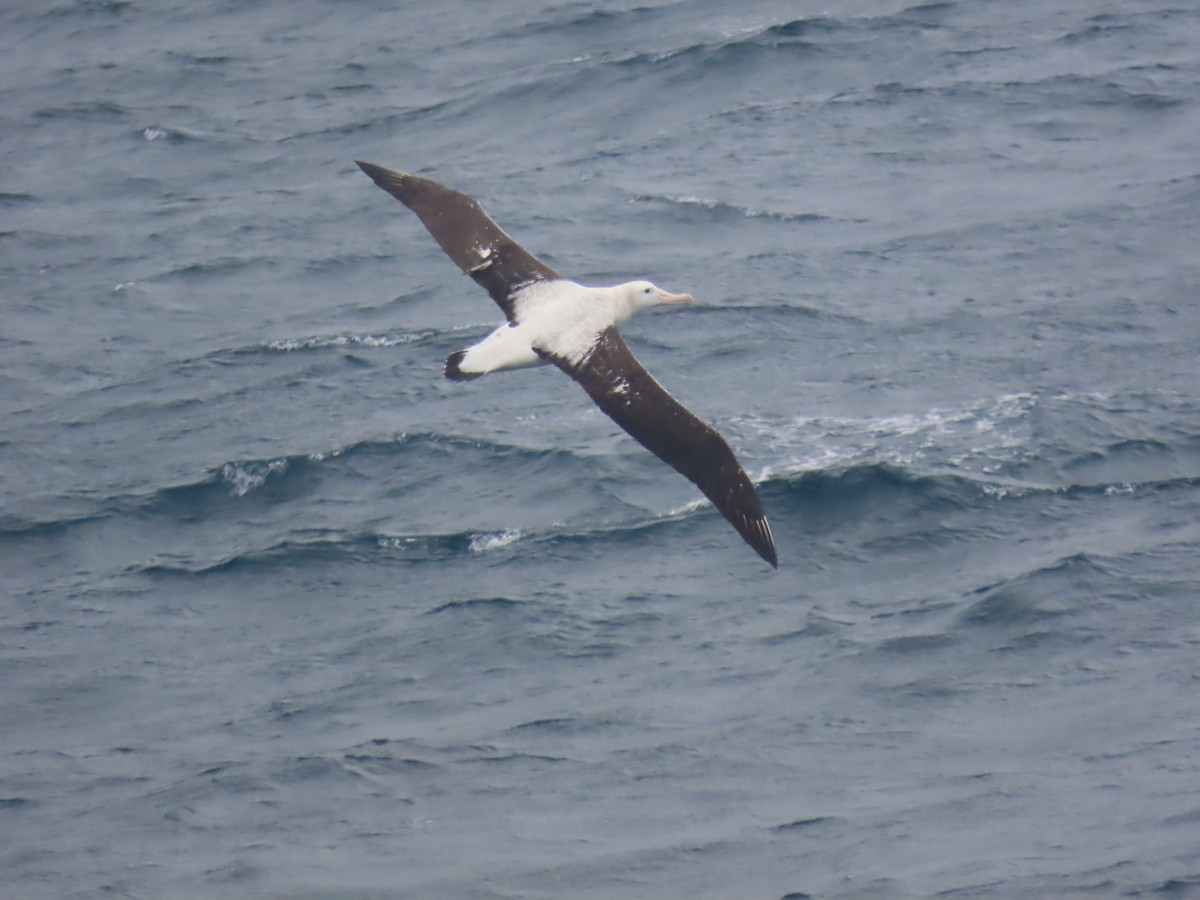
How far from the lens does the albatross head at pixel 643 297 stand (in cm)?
1384

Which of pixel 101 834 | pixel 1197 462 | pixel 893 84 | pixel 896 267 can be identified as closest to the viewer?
pixel 101 834

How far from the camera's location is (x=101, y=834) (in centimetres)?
1504

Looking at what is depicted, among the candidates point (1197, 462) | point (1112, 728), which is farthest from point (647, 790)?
point (1197, 462)

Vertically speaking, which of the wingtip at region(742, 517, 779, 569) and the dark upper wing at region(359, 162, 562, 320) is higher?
the dark upper wing at region(359, 162, 562, 320)

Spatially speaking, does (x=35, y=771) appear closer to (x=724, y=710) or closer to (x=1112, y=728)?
(x=724, y=710)

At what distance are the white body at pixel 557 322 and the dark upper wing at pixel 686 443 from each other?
53cm

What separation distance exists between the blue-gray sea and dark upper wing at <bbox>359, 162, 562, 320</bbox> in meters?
3.64

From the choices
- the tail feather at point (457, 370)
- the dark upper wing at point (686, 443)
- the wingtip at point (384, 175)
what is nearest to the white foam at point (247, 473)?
the wingtip at point (384, 175)

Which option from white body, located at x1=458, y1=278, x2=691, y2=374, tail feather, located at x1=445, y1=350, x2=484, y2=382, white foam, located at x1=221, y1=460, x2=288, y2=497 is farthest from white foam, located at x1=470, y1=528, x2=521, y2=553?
tail feather, located at x1=445, y1=350, x2=484, y2=382

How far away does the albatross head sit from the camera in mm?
13844

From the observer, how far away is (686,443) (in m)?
12.3

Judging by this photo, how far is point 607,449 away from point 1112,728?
586 centimetres

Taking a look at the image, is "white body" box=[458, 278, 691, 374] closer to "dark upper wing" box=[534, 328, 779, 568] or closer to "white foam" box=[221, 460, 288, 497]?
"dark upper wing" box=[534, 328, 779, 568]

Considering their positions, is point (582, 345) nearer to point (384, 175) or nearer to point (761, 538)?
point (761, 538)
